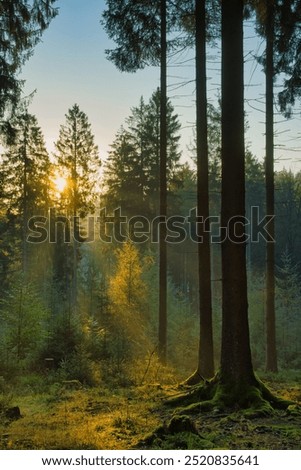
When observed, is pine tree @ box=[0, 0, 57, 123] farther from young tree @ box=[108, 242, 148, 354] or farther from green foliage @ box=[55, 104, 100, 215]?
green foliage @ box=[55, 104, 100, 215]

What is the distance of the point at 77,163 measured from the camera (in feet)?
108

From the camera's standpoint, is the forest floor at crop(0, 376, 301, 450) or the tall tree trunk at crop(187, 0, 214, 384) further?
the tall tree trunk at crop(187, 0, 214, 384)

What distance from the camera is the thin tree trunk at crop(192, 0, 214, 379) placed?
11.5 metres

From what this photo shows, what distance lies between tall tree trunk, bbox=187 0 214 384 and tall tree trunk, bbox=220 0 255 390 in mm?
3374

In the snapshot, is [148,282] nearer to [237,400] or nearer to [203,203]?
[203,203]

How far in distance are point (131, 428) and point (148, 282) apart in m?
18.3

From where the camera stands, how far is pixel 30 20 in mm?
12242

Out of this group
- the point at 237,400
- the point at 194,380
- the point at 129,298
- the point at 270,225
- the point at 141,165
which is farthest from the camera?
the point at 141,165

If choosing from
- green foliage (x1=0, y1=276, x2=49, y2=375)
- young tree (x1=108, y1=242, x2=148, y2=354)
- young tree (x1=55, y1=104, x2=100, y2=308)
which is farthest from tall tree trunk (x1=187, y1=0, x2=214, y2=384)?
young tree (x1=55, y1=104, x2=100, y2=308)

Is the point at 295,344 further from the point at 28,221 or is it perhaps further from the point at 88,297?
the point at 28,221

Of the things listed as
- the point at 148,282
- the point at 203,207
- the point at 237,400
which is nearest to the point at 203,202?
the point at 203,207

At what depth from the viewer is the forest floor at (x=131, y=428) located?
5961mm

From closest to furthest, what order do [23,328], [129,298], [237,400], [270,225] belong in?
[237,400] → [23,328] → [270,225] → [129,298]

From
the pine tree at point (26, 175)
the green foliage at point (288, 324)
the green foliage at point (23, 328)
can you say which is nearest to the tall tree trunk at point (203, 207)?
the green foliage at point (23, 328)
